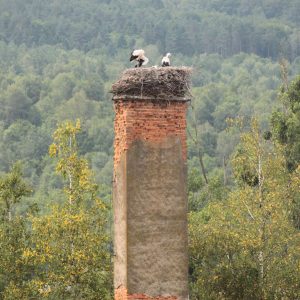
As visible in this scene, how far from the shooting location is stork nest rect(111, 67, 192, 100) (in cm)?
1535

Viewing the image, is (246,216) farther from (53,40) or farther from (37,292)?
(53,40)

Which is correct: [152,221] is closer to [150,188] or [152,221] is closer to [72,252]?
[150,188]

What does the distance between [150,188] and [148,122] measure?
92cm

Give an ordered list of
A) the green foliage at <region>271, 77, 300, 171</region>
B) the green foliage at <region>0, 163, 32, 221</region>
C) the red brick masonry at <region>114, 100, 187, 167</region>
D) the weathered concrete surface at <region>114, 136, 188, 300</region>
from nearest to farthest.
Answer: the weathered concrete surface at <region>114, 136, 188, 300</region> < the red brick masonry at <region>114, 100, 187, 167</region> < the green foliage at <region>0, 163, 32, 221</region> < the green foliage at <region>271, 77, 300, 171</region>

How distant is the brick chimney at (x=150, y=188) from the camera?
1458cm

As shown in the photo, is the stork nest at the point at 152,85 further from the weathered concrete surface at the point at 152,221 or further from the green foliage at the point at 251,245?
the green foliage at the point at 251,245

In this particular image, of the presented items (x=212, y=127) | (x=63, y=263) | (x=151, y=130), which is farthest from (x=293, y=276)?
(x=212, y=127)

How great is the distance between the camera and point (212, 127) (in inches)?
4619

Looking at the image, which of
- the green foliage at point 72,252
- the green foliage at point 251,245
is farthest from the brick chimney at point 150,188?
the green foliage at point 72,252

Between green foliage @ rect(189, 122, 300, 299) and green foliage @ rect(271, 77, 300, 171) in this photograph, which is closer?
green foliage @ rect(189, 122, 300, 299)

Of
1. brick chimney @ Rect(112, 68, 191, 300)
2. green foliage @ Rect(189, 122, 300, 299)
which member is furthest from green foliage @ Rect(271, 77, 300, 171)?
brick chimney @ Rect(112, 68, 191, 300)

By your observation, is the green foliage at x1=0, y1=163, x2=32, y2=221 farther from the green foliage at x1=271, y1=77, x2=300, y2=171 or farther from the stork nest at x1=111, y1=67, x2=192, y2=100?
the green foliage at x1=271, y1=77, x2=300, y2=171

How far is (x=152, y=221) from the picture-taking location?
14688 millimetres

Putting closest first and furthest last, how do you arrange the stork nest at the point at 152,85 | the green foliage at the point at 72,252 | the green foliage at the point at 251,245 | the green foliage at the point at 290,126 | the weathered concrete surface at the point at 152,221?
the weathered concrete surface at the point at 152,221 < the stork nest at the point at 152,85 < the green foliage at the point at 251,245 < the green foliage at the point at 72,252 < the green foliage at the point at 290,126
